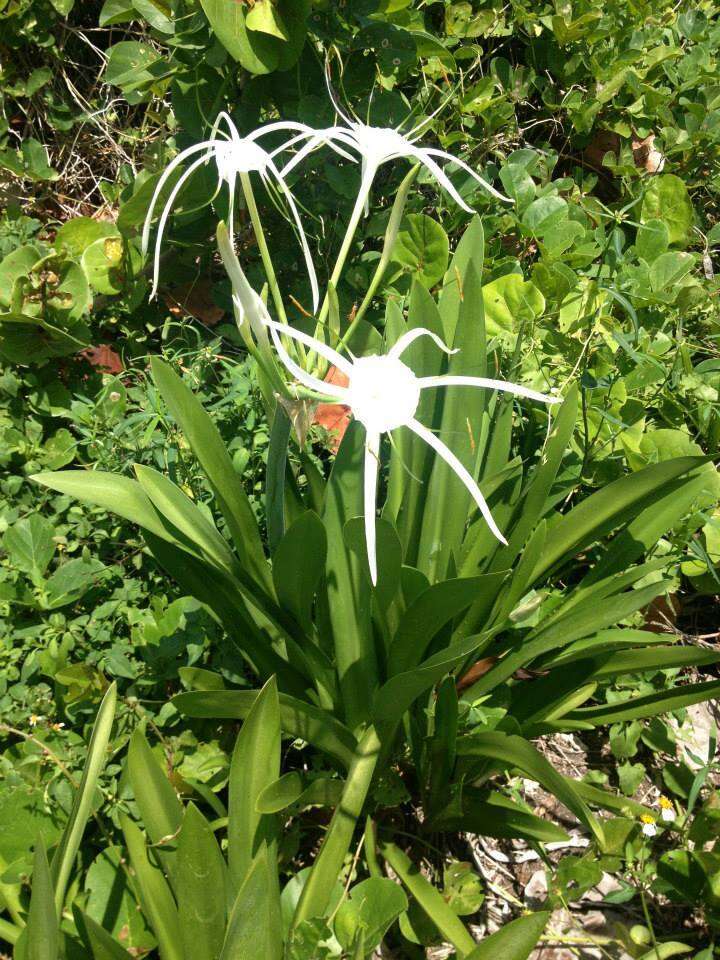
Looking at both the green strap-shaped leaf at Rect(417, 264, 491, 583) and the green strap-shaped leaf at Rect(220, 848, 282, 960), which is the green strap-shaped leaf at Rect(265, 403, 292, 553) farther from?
the green strap-shaped leaf at Rect(220, 848, 282, 960)

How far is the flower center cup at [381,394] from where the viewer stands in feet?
2.49

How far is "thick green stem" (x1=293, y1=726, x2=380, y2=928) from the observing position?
1.01m

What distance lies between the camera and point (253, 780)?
1.02m

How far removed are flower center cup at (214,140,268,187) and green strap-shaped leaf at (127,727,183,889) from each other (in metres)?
0.65

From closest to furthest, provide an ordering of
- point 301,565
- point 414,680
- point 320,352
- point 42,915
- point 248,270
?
1. point 320,352
2. point 42,915
3. point 414,680
4. point 301,565
5. point 248,270

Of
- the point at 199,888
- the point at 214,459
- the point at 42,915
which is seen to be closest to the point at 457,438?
the point at 214,459

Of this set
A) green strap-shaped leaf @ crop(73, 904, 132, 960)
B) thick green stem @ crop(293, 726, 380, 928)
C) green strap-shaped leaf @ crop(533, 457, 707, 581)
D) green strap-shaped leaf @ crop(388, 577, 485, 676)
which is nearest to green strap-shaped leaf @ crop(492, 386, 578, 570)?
green strap-shaped leaf @ crop(533, 457, 707, 581)

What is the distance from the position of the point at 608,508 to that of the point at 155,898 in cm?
77

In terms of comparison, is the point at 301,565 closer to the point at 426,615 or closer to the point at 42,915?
the point at 426,615

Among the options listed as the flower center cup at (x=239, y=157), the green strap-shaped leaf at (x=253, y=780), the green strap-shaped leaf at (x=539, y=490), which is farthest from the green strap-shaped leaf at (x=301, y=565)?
the flower center cup at (x=239, y=157)

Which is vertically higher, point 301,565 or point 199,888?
point 301,565

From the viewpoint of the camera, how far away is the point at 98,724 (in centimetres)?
100

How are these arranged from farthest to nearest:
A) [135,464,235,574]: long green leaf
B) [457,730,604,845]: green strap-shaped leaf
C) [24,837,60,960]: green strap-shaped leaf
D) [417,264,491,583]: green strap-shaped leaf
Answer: [417,264,491,583]: green strap-shaped leaf, [135,464,235,574]: long green leaf, [457,730,604,845]: green strap-shaped leaf, [24,837,60,960]: green strap-shaped leaf

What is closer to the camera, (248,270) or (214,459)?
(214,459)
